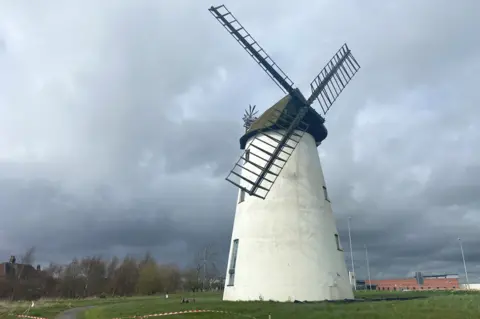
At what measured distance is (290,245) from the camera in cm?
2002

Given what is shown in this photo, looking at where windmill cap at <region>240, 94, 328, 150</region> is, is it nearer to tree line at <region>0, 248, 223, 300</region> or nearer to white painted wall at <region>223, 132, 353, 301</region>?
white painted wall at <region>223, 132, 353, 301</region>

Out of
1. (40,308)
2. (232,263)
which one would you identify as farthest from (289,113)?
(40,308)

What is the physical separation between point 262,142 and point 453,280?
279 ft

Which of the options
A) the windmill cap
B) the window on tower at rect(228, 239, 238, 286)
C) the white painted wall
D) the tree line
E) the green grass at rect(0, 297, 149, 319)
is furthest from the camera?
the tree line

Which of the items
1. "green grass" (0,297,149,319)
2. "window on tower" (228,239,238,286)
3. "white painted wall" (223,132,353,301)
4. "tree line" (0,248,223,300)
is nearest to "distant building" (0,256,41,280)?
"tree line" (0,248,223,300)

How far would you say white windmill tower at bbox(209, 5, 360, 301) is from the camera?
19656mm

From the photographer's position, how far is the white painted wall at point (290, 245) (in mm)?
19531

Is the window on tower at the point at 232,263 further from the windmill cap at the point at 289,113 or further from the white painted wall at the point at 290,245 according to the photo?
the windmill cap at the point at 289,113

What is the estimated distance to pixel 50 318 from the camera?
20.8 meters

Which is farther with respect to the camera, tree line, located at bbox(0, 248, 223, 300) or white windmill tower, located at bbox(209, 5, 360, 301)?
tree line, located at bbox(0, 248, 223, 300)

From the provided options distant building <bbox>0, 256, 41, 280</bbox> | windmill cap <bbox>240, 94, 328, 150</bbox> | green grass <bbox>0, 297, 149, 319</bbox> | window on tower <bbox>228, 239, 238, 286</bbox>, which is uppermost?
windmill cap <bbox>240, 94, 328, 150</bbox>

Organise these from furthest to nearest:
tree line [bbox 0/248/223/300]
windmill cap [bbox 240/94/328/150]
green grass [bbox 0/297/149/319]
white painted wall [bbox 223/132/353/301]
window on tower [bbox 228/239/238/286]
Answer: tree line [bbox 0/248/223/300], windmill cap [bbox 240/94/328/150], green grass [bbox 0/297/149/319], window on tower [bbox 228/239/238/286], white painted wall [bbox 223/132/353/301]

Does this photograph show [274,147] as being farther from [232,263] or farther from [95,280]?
[95,280]

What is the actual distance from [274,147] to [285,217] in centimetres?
387
